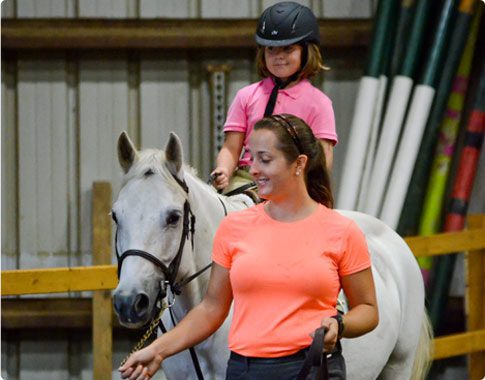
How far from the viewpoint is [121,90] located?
7.11 m

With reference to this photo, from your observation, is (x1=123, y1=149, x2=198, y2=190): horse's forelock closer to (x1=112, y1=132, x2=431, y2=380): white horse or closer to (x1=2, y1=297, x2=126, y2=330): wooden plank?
(x1=112, y1=132, x2=431, y2=380): white horse

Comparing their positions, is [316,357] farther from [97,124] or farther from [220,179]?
[97,124]

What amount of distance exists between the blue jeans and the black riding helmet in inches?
63.8

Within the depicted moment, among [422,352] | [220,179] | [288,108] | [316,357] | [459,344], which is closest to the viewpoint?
[316,357]

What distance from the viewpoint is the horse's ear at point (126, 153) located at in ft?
11.4

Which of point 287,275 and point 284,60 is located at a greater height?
point 284,60

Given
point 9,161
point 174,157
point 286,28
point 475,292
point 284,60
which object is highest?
point 286,28

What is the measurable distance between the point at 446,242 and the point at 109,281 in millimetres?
2194

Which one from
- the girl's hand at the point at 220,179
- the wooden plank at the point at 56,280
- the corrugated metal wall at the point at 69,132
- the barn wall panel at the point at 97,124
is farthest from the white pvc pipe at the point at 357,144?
the girl's hand at the point at 220,179

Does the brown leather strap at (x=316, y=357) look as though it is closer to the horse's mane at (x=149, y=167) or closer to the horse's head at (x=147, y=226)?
the horse's head at (x=147, y=226)

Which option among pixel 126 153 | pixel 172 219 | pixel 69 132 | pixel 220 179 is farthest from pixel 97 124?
pixel 172 219

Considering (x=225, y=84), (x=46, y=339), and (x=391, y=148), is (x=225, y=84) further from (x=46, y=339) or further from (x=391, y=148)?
(x=46, y=339)

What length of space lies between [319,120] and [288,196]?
126 centimetres

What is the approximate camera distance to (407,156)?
6.80 meters
